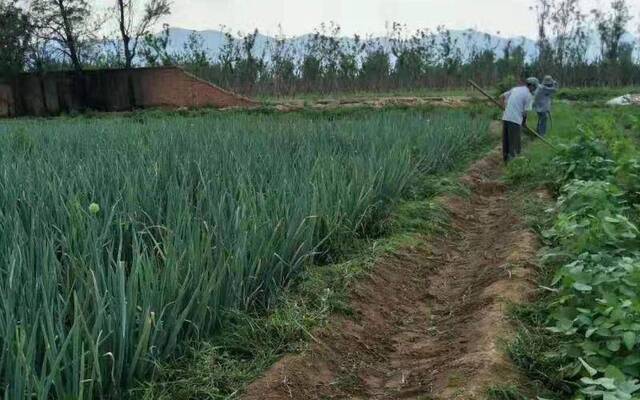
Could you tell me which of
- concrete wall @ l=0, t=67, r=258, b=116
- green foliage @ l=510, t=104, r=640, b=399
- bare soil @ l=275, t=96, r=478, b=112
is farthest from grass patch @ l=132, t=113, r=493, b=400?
concrete wall @ l=0, t=67, r=258, b=116

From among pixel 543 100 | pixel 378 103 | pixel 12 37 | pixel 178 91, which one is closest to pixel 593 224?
pixel 543 100

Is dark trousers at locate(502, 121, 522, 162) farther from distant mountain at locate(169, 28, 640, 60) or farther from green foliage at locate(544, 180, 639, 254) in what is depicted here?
distant mountain at locate(169, 28, 640, 60)

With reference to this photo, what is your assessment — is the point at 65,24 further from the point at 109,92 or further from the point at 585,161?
the point at 585,161

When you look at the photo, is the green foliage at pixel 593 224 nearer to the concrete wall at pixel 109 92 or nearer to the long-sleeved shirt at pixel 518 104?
the long-sleeved shirt at pixel 518 104

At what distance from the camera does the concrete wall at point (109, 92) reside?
20.2 meters

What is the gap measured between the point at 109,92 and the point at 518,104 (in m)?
15.3

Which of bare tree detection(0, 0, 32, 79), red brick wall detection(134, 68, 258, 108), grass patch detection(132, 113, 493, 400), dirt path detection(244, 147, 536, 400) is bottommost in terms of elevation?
dirt path detection(244, 147, 536, 400)

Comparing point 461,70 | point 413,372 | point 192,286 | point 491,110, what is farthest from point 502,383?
point 461,70

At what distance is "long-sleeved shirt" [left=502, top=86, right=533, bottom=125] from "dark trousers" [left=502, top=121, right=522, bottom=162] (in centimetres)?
9

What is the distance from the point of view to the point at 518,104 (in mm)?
9227

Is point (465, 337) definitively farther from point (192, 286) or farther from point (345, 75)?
point (345, 75)

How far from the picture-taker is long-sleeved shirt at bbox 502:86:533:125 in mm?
9172

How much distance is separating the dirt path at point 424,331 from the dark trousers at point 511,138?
4045 millimetres

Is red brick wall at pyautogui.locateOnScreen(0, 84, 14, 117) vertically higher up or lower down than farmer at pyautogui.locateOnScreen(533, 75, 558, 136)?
higher up
